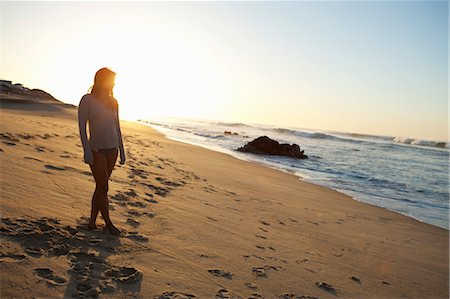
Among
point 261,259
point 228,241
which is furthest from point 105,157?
point 261,259

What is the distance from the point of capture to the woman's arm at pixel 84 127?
378 cm

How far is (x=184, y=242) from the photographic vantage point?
4.24m

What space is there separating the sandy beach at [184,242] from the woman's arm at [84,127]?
2.80ft

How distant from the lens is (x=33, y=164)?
5.79 meters

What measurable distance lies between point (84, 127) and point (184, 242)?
6.21ft

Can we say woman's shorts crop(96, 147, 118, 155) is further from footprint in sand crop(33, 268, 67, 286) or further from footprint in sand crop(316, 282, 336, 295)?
footprint in sand crop(316, 282, 336, 295)

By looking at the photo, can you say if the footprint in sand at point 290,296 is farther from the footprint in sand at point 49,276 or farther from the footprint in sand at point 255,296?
the footprint in sand at point 49,276

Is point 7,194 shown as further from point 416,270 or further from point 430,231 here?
point 430,231

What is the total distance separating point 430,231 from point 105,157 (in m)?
7.28

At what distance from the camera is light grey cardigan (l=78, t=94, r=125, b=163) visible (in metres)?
3.85

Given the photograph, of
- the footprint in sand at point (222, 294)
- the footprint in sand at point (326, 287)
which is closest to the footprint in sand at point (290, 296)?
the footprint in sand at point (326, 287)

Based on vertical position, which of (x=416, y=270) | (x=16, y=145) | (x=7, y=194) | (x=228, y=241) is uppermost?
(x=16, y=145)

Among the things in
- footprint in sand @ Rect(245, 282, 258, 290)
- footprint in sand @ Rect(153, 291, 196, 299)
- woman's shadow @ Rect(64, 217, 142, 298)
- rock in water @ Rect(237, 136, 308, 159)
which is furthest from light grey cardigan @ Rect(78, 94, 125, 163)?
rock in water @ Rect(237, 136, 308, 159)

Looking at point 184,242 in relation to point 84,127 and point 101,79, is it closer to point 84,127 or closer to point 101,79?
point 84,127
